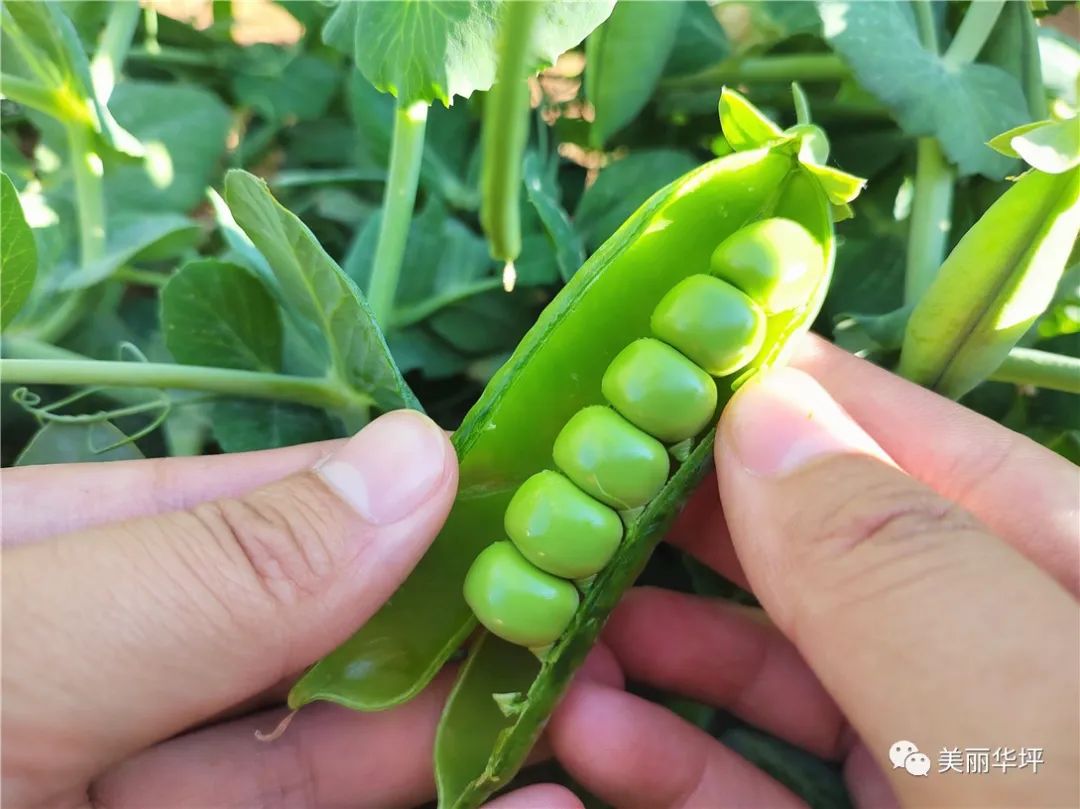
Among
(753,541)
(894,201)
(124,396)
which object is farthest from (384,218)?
(894,201)

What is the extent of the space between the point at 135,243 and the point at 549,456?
53cm

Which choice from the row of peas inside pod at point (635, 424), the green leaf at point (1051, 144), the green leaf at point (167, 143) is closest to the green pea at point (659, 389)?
the row of peas inside pod at point (635, 424)

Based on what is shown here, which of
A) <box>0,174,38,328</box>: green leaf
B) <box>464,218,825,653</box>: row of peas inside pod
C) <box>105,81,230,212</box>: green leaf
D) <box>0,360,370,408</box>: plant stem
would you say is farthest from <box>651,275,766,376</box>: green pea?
<box>105,81,230,212</box>: green leaf

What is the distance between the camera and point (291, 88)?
3.74 feet

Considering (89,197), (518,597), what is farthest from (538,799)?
(89,197)

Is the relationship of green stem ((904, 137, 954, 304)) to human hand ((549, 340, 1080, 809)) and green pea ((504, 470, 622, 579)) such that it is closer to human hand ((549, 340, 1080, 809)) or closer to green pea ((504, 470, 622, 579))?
human hand ((549, 340, 1080, 809))

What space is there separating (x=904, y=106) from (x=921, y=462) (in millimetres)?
334

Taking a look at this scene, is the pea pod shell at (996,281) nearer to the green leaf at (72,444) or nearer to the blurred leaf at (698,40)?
the blurred leaf at (698,40)

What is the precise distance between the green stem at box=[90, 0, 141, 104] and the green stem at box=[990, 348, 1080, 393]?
35.0 inches

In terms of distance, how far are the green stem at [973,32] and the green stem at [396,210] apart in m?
0.52

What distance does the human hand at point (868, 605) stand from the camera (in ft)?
1.61

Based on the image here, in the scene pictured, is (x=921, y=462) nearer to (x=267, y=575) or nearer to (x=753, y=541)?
(x=753, y=541)

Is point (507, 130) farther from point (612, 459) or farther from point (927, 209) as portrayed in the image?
point (927, 209)

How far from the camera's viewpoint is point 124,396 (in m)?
0.91
